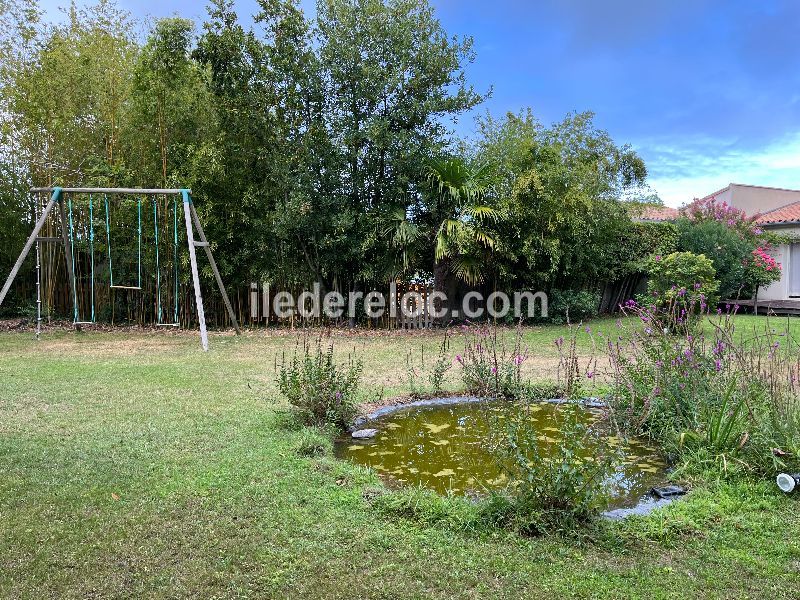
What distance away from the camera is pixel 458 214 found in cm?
1011

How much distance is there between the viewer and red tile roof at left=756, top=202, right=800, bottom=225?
15.3m

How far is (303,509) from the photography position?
2.63 meters

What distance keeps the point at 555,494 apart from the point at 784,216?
17.2 meters

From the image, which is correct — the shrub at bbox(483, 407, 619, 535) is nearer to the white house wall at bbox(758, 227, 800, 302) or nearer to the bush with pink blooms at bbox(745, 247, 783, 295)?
the bush with pink blooms at bbox(745, 247, 783, 295)

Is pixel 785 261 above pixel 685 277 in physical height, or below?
above

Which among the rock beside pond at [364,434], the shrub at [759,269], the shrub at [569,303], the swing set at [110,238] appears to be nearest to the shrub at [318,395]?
the rock beside pond at [364,434]

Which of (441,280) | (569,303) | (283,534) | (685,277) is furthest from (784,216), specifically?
(283,534)

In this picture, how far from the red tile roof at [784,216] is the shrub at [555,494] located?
15.6 m

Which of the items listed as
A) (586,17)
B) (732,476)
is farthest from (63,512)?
(586,17)

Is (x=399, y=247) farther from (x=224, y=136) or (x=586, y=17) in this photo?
(x=586, y=17)

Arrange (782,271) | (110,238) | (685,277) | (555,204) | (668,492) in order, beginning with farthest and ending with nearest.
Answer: (782,271), (110,238), (555,204), (685,277), (668,492)

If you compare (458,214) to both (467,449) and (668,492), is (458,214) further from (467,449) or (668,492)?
(668,492)

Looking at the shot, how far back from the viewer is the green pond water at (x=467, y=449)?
9.86 ft

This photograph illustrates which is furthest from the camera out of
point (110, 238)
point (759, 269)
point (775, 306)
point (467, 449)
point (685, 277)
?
point (775, 306)
